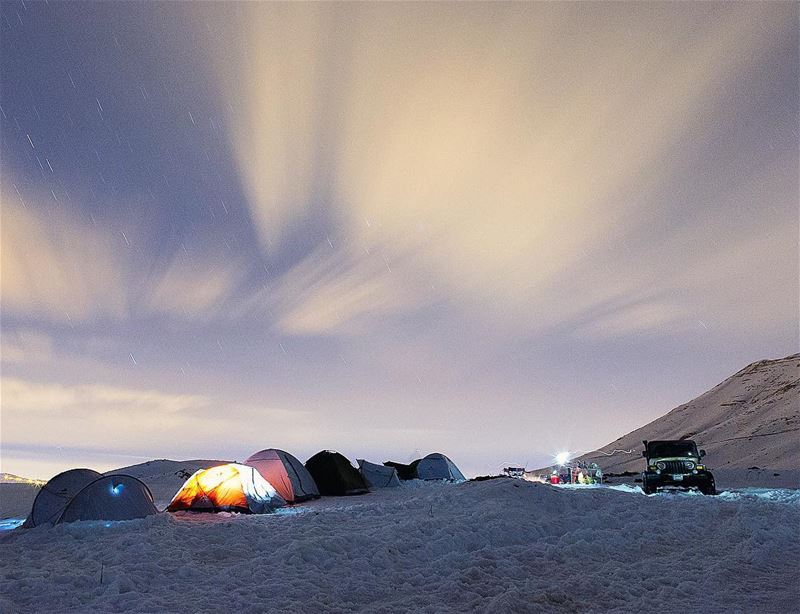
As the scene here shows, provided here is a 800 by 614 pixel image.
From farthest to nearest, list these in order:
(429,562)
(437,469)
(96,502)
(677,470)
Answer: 1. (437,469)
2. (677,470)
3. (96,502)
4. (429,562)

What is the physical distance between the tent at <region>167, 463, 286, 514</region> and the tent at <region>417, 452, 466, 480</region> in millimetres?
20244

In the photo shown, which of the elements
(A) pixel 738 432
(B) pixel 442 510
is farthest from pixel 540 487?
(A) pixel 738 432

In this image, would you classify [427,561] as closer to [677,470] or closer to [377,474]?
[677,470]

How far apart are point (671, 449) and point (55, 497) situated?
23.8 meters

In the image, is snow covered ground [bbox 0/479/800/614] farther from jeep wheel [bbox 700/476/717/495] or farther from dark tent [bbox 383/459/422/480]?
dark tent [bbox 383/459/422/480]

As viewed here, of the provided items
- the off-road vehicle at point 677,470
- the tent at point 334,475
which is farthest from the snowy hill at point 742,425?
the tent at point 334,475

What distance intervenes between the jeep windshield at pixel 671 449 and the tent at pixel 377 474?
1438cm

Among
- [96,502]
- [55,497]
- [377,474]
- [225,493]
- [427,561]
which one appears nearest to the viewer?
[427,561]

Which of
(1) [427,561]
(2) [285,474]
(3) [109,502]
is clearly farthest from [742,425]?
(3) [109,502]

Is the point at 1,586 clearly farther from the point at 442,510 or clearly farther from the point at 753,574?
the point at 753,574

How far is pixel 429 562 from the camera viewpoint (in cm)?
1127

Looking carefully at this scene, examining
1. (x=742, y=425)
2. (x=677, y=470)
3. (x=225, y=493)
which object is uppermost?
(x=742, y=425)

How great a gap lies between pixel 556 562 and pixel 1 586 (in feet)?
32.4

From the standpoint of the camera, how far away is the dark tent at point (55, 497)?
57.8 feet
